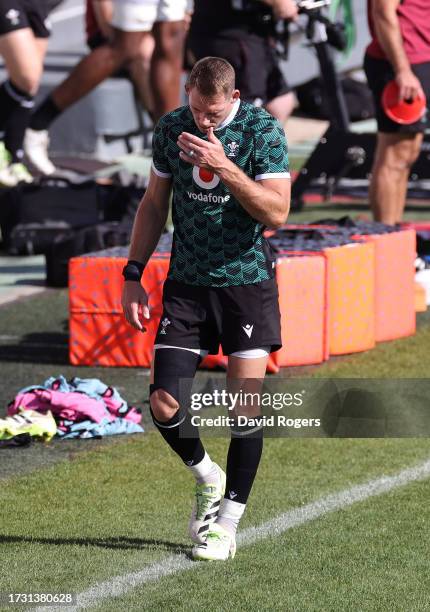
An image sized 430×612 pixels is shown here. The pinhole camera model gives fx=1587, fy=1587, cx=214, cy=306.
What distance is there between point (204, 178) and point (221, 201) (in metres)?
0.09

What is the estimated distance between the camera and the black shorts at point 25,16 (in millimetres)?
11227

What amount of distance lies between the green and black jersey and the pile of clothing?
64.2 inches

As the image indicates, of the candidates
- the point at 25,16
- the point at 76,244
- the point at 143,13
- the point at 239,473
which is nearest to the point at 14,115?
the point at 25,16

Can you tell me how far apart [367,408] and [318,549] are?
1475 millimetres

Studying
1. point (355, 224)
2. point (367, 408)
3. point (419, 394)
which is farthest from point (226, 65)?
point (355, 224)

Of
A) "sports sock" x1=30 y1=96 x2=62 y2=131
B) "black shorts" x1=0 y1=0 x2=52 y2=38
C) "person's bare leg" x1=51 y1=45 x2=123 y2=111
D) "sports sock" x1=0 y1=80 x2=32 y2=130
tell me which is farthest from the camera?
"sports sock" x1=30 y1=96 x2=62 y2=131

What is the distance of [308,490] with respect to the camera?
5.88 metres

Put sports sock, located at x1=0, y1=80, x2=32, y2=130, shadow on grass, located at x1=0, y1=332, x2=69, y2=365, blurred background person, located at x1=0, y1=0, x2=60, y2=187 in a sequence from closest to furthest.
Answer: shadow on grass, located at x1=0, y1=332, x2=69, y2=365 → blurred background person, located at x1=0, y1=0, x2=60, y2=187 → sports sock, located at x1=0, y1=80, x2=32, y2=130

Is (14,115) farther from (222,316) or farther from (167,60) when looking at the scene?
(222,316)

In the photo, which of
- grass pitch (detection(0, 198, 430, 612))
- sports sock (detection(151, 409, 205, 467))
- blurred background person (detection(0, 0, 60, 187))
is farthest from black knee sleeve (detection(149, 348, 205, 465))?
blurred background person (detection(0, 0, 60, 187))

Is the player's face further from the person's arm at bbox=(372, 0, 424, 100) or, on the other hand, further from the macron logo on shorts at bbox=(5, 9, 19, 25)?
the macron logo on shorts at bbox=(5, 9, 19, 25)

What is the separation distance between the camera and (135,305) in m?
5.17

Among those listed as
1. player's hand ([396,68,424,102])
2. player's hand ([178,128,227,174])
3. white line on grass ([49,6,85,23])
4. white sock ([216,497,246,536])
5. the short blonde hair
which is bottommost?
white line on grass ([49,6,85,23])

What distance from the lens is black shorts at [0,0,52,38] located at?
11.2 metres
